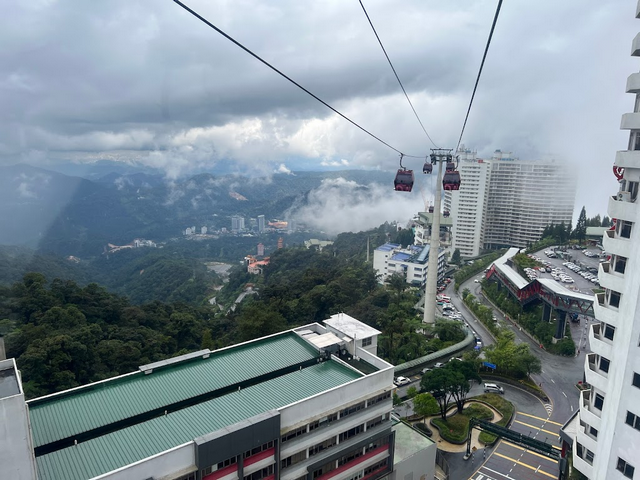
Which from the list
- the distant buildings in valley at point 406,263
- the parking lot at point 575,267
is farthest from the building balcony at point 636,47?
the distant buildings in valley at point 406,263

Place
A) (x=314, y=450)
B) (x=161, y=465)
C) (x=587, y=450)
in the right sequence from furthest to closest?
(x=314, y=450) → (x=587, y=450) → (x=161, y=465)

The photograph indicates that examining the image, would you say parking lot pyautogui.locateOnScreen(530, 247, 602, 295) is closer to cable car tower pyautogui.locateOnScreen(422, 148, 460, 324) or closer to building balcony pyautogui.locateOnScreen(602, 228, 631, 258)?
cable car tower pyautogui.locateOnScreen(422, 148, 460, 324)

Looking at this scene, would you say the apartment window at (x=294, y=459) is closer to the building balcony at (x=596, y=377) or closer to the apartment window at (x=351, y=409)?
the apartment window at (x=351, y=409)

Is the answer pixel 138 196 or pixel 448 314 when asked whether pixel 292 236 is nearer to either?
pixel 138 196

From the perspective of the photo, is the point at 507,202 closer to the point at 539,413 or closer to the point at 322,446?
the point at 539,413

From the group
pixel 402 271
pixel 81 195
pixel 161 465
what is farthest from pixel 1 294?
pixel 81 195

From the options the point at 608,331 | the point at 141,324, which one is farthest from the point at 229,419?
the point at 141,324
